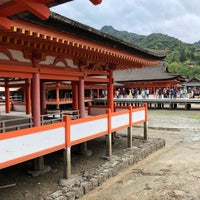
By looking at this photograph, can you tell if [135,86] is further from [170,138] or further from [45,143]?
[45,143]

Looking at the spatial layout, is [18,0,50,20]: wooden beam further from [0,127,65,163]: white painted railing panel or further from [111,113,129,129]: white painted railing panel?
[111,113,129,129]: white painted railing panel

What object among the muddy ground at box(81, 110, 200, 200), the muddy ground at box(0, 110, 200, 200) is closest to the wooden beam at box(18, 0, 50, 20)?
the muddy ground at box(0, 110, 200, 200)

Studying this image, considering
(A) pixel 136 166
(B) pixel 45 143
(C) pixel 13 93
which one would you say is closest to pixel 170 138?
(A) pixel 136 166

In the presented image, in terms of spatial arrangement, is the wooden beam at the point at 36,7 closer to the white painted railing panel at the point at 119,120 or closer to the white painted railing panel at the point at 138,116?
the white painted railing panel at the point at 119,120

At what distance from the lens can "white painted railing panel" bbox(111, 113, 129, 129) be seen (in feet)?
31.2

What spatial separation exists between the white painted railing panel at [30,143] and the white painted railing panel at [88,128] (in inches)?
19.4

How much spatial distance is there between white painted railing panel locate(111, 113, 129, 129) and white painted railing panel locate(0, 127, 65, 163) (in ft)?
9.61

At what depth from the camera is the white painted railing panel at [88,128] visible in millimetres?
7441

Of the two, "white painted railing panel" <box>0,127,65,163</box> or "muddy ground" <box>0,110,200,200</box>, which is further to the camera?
"muddy ground" <box>0,110,200,200</box>

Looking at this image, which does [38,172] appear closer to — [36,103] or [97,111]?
[36,103]

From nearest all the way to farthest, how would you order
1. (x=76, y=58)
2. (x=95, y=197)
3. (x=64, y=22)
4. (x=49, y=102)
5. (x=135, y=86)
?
(x=64, y=22) < (x=95, y=197) < (x=76, y=58) < (x=49, y=102) < (x=135, y=86)

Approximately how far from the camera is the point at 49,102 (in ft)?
111

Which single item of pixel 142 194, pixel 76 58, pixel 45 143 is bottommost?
pixel 142 194

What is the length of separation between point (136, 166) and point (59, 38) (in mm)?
5797
